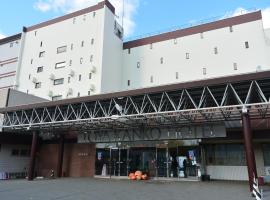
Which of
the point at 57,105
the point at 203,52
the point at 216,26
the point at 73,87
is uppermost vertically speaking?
the point at 216,26

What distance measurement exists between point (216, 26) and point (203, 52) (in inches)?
126

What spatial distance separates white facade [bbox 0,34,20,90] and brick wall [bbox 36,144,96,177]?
1682 centimetres

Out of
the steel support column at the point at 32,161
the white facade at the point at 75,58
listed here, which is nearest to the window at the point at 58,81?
the white facade at the point at 75,58

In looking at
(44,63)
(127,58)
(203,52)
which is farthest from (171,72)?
(44,63)

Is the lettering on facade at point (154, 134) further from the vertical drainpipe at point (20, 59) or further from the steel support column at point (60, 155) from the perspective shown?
the vertical drainpipe at point (20, 59)

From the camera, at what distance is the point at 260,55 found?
26.5 metres

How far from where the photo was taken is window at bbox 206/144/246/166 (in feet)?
66.7

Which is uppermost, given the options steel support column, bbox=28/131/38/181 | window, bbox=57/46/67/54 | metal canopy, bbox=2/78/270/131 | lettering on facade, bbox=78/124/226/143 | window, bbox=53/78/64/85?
window, bbox=57/46/67/54

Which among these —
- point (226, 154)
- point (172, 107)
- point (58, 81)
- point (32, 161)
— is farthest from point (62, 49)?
point (226, 154)

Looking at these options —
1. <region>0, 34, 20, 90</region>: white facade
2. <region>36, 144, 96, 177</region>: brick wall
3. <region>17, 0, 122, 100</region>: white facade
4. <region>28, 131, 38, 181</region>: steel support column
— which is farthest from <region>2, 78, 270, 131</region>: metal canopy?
<region>0, 34, 20, 90</region>: white facade

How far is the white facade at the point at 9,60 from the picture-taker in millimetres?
39625

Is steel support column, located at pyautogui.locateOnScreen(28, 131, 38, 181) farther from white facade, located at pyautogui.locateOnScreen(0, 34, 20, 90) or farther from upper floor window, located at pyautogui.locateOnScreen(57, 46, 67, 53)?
white facade, located at pyautogui.locateOnScreen(0, 34, 20, 90)

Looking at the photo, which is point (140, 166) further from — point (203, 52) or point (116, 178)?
point (203, 52)

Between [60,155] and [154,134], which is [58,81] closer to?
[60,155]
